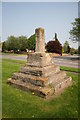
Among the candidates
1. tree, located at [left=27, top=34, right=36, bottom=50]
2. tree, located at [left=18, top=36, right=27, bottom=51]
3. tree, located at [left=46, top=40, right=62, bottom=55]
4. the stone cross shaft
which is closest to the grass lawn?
the stone cross shaft

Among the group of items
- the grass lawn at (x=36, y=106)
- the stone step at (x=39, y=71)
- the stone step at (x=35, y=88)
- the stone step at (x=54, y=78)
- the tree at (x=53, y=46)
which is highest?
the tree at (x=53, y=46)

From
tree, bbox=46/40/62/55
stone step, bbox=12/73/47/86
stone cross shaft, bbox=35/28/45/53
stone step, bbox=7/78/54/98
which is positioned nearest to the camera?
stone step, bbox=7/78/54/98

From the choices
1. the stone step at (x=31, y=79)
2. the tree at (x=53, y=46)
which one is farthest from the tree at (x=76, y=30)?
the stone step at (x=31, y=79)

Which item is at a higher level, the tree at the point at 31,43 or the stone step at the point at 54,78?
the tree at the point at 31,43

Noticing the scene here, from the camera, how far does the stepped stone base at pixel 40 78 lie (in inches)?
213

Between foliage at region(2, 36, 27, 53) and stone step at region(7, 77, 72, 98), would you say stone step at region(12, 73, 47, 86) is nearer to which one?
stone step at region(7, 77, 72, 98)

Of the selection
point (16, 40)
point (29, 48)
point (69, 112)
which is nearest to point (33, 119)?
point (69, 112)

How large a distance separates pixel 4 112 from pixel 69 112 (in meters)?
2.43

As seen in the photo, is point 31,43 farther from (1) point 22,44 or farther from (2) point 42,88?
(2) point 42,88

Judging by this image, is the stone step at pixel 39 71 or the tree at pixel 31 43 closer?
the stone step at pixel 39 71

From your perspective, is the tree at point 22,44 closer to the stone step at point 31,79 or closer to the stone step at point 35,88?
the stone step at point 31,79

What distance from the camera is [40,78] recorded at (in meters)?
5.66

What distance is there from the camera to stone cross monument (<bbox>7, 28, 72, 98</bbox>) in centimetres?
544

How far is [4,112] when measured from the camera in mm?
3895
